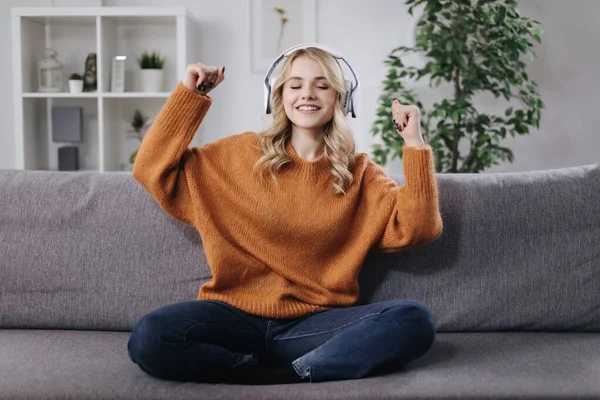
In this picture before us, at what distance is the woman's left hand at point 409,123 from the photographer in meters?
1.81

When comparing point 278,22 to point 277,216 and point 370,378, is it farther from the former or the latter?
point 370,378

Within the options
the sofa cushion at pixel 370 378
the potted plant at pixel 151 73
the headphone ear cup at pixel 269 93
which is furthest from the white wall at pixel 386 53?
the sofa cushion at pixel 370 378

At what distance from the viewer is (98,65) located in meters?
3.90

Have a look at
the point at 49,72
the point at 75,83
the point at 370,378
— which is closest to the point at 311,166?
the point at 370,378

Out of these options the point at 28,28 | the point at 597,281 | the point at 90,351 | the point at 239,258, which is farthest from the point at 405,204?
the point at 28,28

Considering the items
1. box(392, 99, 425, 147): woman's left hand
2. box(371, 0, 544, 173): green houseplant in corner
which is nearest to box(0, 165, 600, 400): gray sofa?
box(392, 99, 425, 147): woman's left hand

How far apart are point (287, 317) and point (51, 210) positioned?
26.1 inches

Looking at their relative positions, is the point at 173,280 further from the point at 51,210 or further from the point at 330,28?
the point at 330,28

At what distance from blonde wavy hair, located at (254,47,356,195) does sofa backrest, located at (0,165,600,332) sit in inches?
9.4

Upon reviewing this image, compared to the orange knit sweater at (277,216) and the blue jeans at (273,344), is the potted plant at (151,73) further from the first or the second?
the blue jeans at (273,344)

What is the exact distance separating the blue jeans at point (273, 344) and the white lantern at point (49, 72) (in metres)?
2.63

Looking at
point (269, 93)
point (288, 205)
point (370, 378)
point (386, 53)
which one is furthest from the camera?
point (386, 53)

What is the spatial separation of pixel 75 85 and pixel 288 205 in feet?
8.08

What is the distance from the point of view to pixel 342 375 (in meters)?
1.54
